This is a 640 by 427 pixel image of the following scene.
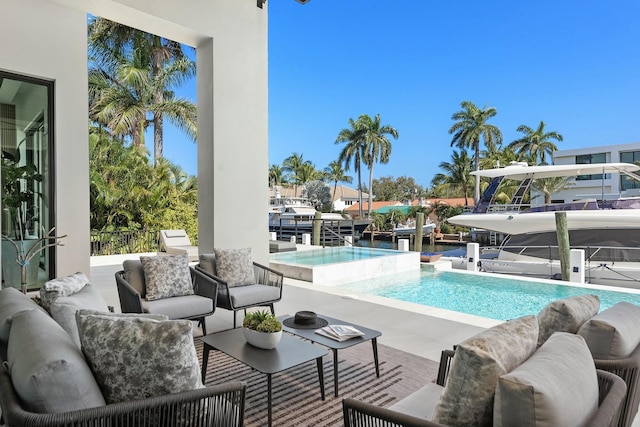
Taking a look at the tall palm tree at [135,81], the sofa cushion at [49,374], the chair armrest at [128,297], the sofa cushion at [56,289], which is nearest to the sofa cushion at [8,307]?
the sofa cushion at [56,289]

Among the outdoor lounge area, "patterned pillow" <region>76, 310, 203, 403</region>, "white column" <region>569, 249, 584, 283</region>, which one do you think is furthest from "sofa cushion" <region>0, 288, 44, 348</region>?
"white column" <region>569, 249, 584, 283</region>

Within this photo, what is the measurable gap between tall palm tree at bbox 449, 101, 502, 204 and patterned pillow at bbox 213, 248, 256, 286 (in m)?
27.1

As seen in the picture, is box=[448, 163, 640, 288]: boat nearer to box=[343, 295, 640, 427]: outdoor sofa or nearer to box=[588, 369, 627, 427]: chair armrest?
box=[343, 295, 640, 427]: outdoor sofa

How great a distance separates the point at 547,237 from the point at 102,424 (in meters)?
14.1

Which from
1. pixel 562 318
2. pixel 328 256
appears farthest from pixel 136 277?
pixel 328 256

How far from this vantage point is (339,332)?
2900 mm

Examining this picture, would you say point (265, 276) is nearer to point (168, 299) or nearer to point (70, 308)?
point (168, 299)

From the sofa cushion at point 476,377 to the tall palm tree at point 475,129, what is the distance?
29.3m

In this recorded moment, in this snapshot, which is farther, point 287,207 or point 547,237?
point 287,207

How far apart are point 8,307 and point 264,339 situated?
1.43 m

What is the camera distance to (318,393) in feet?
8.98

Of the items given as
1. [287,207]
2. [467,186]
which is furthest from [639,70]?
[287,207]

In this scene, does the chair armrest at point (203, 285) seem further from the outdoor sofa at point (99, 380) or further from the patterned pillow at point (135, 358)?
the patterned pillow at point (135, 358)

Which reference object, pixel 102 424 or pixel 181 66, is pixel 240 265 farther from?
pixel 181 66
